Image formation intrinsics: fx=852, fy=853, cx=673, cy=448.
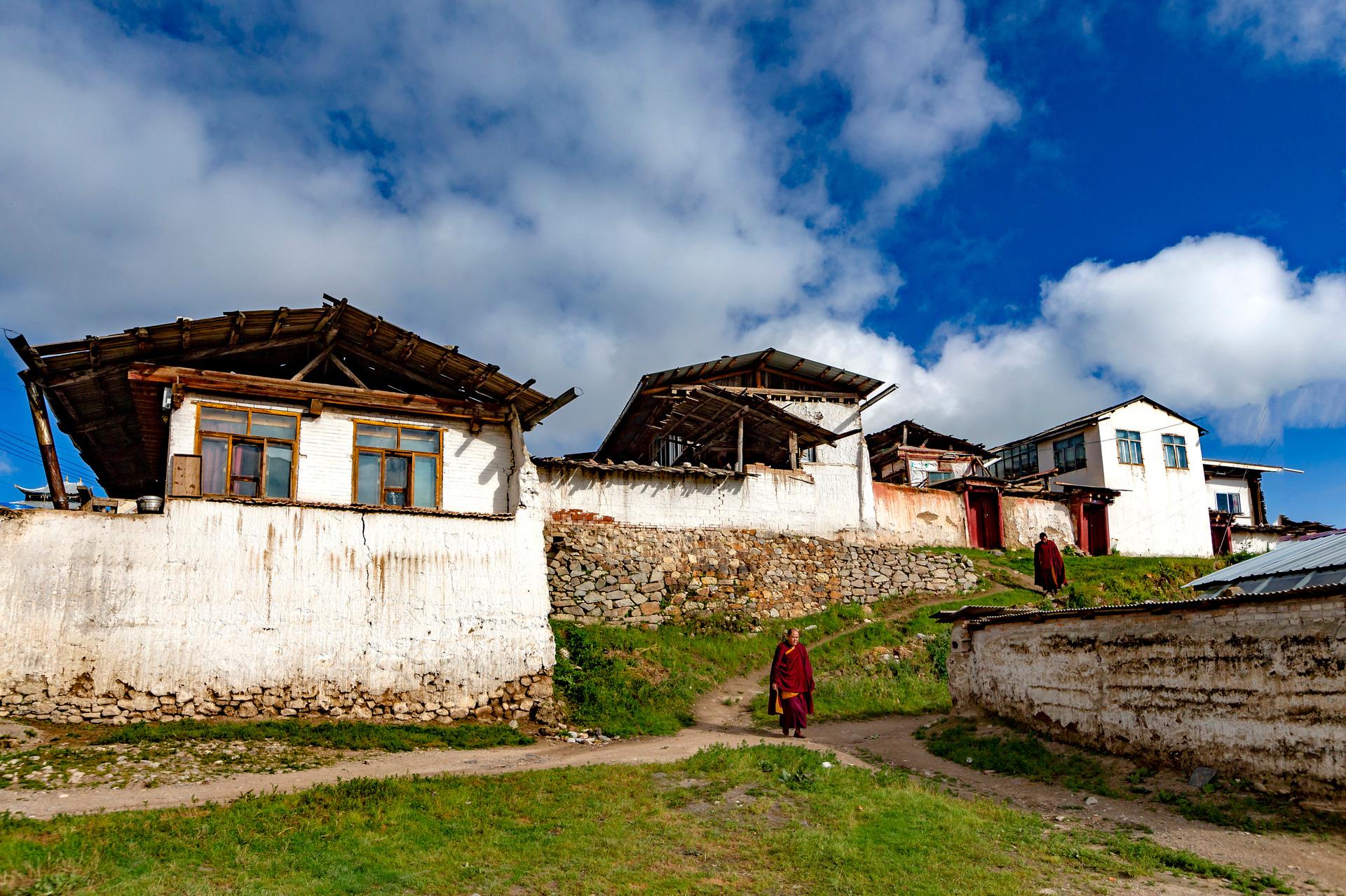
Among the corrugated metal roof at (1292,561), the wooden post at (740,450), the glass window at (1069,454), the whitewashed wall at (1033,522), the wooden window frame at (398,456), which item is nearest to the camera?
the corrugated metal roof at (1292,561)

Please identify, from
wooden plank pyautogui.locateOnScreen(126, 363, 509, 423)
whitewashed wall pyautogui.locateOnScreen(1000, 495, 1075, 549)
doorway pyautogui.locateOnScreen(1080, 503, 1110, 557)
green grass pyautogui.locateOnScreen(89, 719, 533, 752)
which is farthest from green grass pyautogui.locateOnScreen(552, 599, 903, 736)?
doorway pyautogui.locateOnScreen(1080, 503, 1110, 557)

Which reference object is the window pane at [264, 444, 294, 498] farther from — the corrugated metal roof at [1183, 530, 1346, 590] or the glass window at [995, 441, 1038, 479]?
the glass window at [995, 441, 1038, 479]

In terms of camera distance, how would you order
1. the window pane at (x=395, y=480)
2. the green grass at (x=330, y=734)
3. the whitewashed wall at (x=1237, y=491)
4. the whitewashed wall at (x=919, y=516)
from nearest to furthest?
1. the green grass at (x=330, y=734)
2. the window pane at (x=395, y=480)
3. the whitewashed wall at (x=919, y=516)
4. the whitewashed wall at (x=1237, y=491)

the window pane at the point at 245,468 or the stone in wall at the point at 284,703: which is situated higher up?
the window pane at the point at 245,468

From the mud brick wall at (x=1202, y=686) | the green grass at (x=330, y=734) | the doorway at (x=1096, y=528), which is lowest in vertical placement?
the green grass at (x=330, y=734)

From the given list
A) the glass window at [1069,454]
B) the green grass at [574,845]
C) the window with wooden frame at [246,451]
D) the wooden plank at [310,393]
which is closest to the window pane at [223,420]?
the window with wooden frame at [246,451]

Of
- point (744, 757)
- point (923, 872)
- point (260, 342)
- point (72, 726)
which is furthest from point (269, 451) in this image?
point (923, 872)

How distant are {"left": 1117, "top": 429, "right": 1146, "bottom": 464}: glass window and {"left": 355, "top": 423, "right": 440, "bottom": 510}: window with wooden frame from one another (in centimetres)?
2941

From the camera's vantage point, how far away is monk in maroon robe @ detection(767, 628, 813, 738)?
1350 cm

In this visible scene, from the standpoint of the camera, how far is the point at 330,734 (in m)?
12.1

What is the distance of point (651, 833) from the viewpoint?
317 inches

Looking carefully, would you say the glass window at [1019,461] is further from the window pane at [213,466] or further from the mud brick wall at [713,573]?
the window pane at [213,466]

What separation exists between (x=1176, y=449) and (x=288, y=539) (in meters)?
35.1

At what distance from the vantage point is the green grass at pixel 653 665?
48.0 ft
